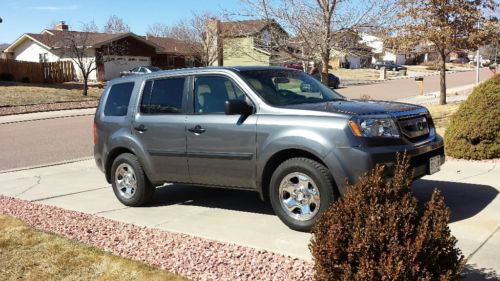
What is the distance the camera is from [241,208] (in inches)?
262

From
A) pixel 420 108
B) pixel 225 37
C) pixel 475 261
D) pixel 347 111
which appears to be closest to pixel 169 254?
pixel 347 111

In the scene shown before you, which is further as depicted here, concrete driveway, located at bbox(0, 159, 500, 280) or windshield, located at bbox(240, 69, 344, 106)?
windshield, located at bbox(240, 69, 344, 106)

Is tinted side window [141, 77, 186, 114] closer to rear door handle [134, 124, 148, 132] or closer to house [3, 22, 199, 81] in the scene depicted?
rear door handle [134, 124, 148, 132]

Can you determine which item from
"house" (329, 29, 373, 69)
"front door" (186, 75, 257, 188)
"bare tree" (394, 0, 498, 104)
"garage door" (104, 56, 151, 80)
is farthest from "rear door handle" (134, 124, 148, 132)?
"garage door" (104, 56, 151, 80)

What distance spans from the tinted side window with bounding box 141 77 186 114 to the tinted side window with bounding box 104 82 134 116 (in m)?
0.34

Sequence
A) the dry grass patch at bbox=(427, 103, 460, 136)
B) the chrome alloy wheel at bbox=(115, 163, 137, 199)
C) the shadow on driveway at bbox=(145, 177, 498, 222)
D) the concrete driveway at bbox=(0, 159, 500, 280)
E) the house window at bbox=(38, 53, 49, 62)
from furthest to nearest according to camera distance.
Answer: the house window at bbox=(38, 53, 49, 62), the dry grass patch at bbox=(427, 103, 460, 136), the chrome alloy wheel at bbox=(115, 163, 137, 199), the shadow on driveway at bbox=(145, 177, 498, 222), the concrete driveway at bbox=(0, 159, 500, 280)

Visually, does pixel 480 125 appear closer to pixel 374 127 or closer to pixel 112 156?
pixel 374 127

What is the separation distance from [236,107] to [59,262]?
2.27 metres

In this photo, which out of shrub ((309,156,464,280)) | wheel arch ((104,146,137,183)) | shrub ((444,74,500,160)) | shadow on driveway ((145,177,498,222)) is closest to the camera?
shrub ((309,156,464,280))

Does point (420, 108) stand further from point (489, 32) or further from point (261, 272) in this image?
point (489, 32)

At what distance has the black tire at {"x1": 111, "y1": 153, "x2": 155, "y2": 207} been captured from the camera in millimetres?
6848

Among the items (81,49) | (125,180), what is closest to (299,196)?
(125,180)

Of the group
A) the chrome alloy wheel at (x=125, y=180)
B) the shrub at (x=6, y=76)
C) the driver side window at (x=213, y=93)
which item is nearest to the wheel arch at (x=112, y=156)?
the chrome alloy wheel at (x=125, y=180)

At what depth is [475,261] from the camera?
4.34 m
